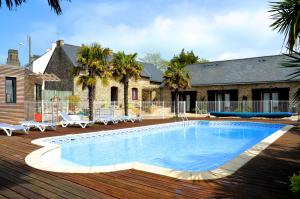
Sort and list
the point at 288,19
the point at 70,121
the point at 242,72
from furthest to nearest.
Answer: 1. the point at 242,72
2. the point at 70,121
3. the point at 288,19

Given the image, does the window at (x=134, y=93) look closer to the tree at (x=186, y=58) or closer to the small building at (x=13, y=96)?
the small building at (x=13, y=96)

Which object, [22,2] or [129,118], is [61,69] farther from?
[22,2]

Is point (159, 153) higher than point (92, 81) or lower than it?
lower

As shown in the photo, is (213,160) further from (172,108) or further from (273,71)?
(172,108)

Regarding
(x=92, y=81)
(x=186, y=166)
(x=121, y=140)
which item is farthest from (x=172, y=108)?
(x=186, y=166)

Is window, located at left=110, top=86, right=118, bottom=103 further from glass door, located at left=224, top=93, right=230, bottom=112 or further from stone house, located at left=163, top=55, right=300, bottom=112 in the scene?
glass door, located at left=224, top=93, right=230, bottom=112

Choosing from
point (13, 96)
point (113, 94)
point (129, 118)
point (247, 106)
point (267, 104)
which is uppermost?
point (113, 94)

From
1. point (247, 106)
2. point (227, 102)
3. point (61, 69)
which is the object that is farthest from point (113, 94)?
point (247, 106)

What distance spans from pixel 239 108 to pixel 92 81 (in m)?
15.8

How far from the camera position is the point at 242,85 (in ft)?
86.5

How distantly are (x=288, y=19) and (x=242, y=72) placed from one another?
23.2 m

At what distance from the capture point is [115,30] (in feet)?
67.2

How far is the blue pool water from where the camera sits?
9.28 m

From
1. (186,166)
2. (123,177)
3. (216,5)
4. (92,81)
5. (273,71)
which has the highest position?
(216,5)
